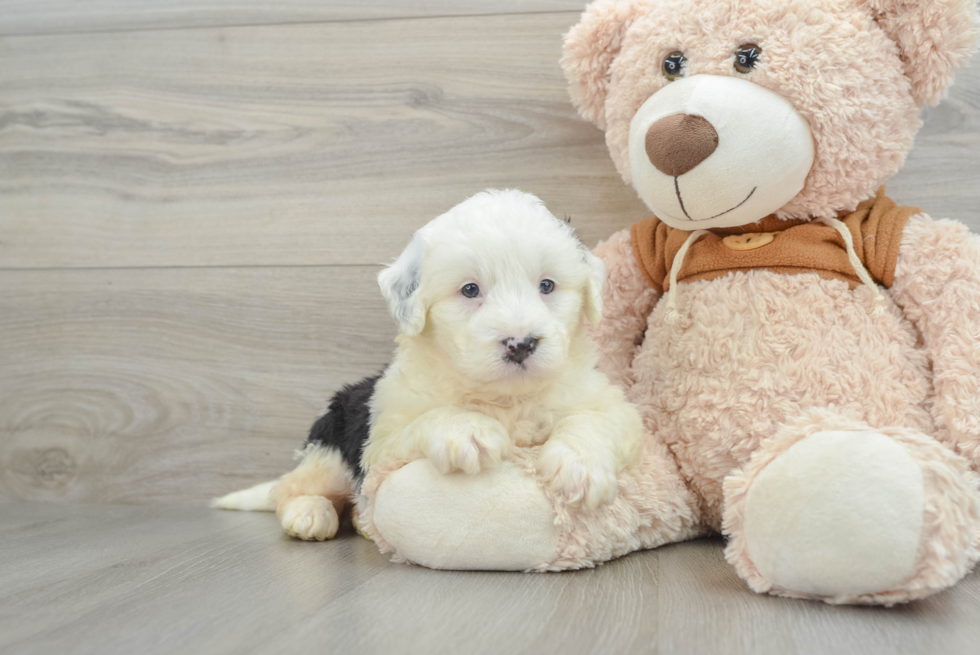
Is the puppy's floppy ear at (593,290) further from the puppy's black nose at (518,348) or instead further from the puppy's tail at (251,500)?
the puppy's tail at (251,500)

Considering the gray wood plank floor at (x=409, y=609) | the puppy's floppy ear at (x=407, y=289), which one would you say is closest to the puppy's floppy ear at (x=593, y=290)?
the puppy's floppy ear at (x=407, y=289)

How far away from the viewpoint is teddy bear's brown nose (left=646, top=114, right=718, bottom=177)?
1161 millimetres

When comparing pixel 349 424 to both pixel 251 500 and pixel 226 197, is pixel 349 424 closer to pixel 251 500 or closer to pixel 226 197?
pixel 251 500

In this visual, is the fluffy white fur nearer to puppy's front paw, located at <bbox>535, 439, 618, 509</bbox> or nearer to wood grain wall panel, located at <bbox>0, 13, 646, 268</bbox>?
puppy's front paw, located at <bbox>535, 439, 618, 509</bbox>

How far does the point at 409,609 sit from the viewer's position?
95cm

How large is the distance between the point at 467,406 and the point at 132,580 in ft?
1.74

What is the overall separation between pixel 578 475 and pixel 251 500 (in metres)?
0.90

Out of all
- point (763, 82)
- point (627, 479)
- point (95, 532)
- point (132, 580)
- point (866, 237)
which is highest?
point (763, 82)

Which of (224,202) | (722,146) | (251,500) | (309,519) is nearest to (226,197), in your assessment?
(224,202)

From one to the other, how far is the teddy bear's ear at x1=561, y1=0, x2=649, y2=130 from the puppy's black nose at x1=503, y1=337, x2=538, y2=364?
560mm

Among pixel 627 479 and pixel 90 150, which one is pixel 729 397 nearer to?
pixel 627 479

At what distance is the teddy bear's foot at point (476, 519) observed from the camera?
1089 mm

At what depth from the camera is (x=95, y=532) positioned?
1503mm

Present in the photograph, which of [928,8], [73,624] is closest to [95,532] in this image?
[73,624]
